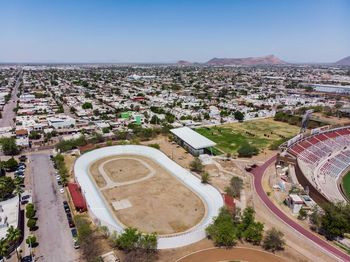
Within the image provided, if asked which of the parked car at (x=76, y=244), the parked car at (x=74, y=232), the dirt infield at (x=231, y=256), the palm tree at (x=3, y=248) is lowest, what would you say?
A: the dirt infield at (x=231, y=256)

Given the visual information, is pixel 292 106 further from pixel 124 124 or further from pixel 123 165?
pixel 123 165

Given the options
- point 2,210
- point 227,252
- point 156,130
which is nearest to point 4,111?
point 156,130

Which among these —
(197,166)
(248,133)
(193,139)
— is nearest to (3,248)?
(197,166)

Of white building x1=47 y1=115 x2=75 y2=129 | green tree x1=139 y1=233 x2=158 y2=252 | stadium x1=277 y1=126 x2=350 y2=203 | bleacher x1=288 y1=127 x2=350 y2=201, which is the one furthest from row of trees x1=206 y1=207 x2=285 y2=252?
white building x1=47 y1=115 x2=75 y2=129

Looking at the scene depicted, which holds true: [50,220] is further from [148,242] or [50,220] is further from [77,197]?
[148,242]

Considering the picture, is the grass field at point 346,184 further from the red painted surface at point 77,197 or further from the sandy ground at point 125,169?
the red painted surface at point 77,197

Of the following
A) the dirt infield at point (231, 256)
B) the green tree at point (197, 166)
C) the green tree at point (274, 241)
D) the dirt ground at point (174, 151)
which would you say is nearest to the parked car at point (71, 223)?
the dirt infield at point (231, 256)
